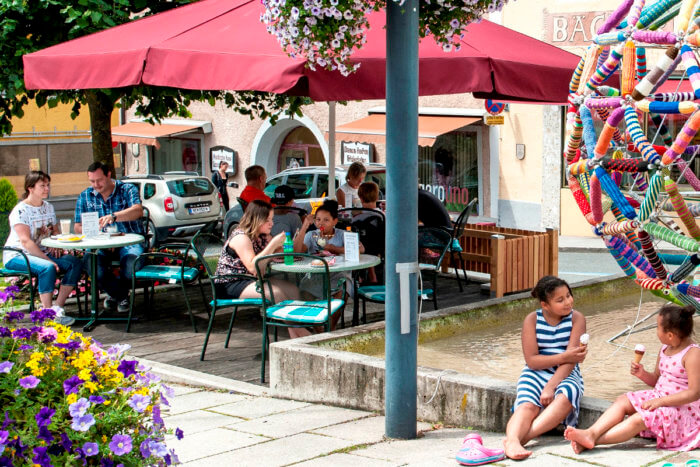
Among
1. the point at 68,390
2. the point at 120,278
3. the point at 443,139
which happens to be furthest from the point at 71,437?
the point at 443,139

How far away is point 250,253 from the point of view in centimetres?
830

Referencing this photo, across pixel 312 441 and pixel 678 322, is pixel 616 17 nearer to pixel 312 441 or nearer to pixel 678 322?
pixel 678 322

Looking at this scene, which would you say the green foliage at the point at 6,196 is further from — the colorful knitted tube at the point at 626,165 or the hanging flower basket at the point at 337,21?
the colorful knitted tube at the point at 626,165

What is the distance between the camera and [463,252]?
11875mm

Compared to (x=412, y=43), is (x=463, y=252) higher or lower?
lower

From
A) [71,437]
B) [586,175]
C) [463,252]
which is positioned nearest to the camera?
[71,437]

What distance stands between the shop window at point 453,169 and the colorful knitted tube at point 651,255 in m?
16.7

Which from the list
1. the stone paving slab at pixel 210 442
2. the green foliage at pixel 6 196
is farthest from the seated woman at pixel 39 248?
the green foliage at pixel 6 196

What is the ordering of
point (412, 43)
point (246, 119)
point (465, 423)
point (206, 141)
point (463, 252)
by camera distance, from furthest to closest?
point (206, 141) → point (246, 119) → point (463, 252) → point (465, 423) → point (412, 43)

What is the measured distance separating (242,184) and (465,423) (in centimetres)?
2340

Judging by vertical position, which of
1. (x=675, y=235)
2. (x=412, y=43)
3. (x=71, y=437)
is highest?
(x=412, y=43)

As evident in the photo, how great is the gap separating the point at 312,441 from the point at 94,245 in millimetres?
4021

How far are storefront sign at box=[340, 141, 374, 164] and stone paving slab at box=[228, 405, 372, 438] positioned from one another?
Result: 18.2 meters

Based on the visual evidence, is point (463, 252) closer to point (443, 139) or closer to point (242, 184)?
point (443, 139)
